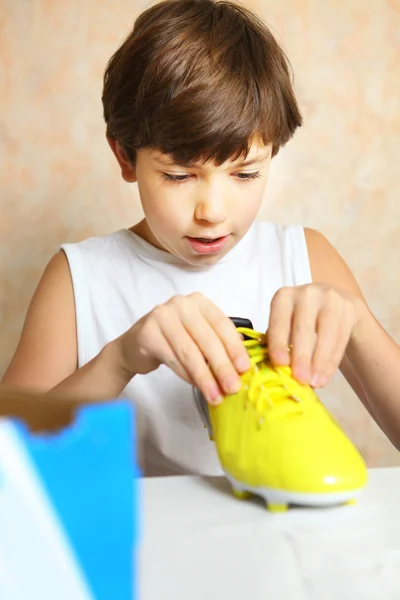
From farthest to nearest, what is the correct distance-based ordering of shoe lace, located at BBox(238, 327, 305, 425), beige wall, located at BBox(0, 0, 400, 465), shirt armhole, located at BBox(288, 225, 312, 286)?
1. beige wall, located at BBox(0, 0, 400, 465)
2. shirt armhole, located at BBox(288, 225, 312, 286)
3. shoe lace, located at BBox(238, 327, 305, 425)

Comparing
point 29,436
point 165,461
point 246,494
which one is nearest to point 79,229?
point 165,461

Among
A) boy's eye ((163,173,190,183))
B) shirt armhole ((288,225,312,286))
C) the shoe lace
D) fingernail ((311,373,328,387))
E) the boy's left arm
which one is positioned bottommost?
the boy's left arm

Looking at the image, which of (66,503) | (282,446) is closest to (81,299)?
(282,446)

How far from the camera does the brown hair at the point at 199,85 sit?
0.76 m

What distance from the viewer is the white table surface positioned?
40cm

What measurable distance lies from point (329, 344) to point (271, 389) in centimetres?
9

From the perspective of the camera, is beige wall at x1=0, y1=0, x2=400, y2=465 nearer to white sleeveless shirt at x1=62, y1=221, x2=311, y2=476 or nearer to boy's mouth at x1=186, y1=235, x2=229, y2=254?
white sleeveless shirt at x1=62, y1=221, x2=311, y2=476

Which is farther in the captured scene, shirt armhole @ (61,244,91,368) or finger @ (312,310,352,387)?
shirt armhole @ (61,244,91,368)

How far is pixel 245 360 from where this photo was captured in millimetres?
573

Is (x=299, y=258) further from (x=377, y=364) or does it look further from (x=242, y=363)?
(x=242, y=363)

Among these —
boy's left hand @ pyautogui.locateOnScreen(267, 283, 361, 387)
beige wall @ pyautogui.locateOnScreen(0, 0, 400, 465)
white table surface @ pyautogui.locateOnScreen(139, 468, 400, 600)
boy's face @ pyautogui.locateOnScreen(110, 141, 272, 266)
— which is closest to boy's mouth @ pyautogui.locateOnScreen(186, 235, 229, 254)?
boy's face @ pyautogui.locateOnScreen(110, 141, 272, 266)

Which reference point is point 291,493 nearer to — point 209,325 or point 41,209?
point 209,325

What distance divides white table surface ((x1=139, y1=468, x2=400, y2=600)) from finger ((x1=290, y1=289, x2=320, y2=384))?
0.10 m

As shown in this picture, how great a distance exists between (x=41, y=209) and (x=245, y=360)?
87 centimetres
